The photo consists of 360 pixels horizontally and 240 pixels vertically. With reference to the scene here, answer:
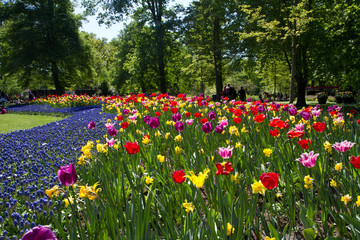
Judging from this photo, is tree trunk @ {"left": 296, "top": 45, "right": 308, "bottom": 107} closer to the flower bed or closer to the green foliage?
the flower bed

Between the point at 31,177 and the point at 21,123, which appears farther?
the point at 21,123

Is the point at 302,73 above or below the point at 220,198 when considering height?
above

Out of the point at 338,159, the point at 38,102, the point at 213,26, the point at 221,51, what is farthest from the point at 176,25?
the point at 338,159

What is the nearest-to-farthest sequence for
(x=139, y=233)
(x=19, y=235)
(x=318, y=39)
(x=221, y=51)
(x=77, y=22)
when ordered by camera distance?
(x=139, y=233)
(x=19, y=235)
(x=318, y=39)
(x=221, y=51)
(x=77, y=22)

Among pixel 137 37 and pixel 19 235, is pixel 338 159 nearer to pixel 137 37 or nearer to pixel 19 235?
pixel 19 235

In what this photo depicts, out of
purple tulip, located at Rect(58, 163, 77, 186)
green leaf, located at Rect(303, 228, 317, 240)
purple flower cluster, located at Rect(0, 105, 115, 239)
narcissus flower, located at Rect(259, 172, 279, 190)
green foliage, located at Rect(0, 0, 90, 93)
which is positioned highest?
green foliage, located at Rect(0, 0, 90, 93)

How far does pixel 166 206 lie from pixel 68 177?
77 centimetres

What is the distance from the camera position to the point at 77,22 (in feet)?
99.0

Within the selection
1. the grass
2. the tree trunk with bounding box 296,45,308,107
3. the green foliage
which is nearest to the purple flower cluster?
the grass

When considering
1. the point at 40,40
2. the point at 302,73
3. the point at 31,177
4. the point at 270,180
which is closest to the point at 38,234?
the point at 270,180

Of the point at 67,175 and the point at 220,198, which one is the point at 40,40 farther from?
the point at 220,198

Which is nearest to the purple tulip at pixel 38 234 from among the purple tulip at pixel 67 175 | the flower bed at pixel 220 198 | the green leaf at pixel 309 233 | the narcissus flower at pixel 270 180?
the flower bed at pixel 220 198

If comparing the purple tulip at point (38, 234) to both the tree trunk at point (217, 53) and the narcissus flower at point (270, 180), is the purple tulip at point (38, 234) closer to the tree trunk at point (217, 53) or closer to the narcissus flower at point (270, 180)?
the narcissus flower at point (270, 180)

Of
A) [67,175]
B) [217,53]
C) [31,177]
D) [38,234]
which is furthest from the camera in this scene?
[217,53]
